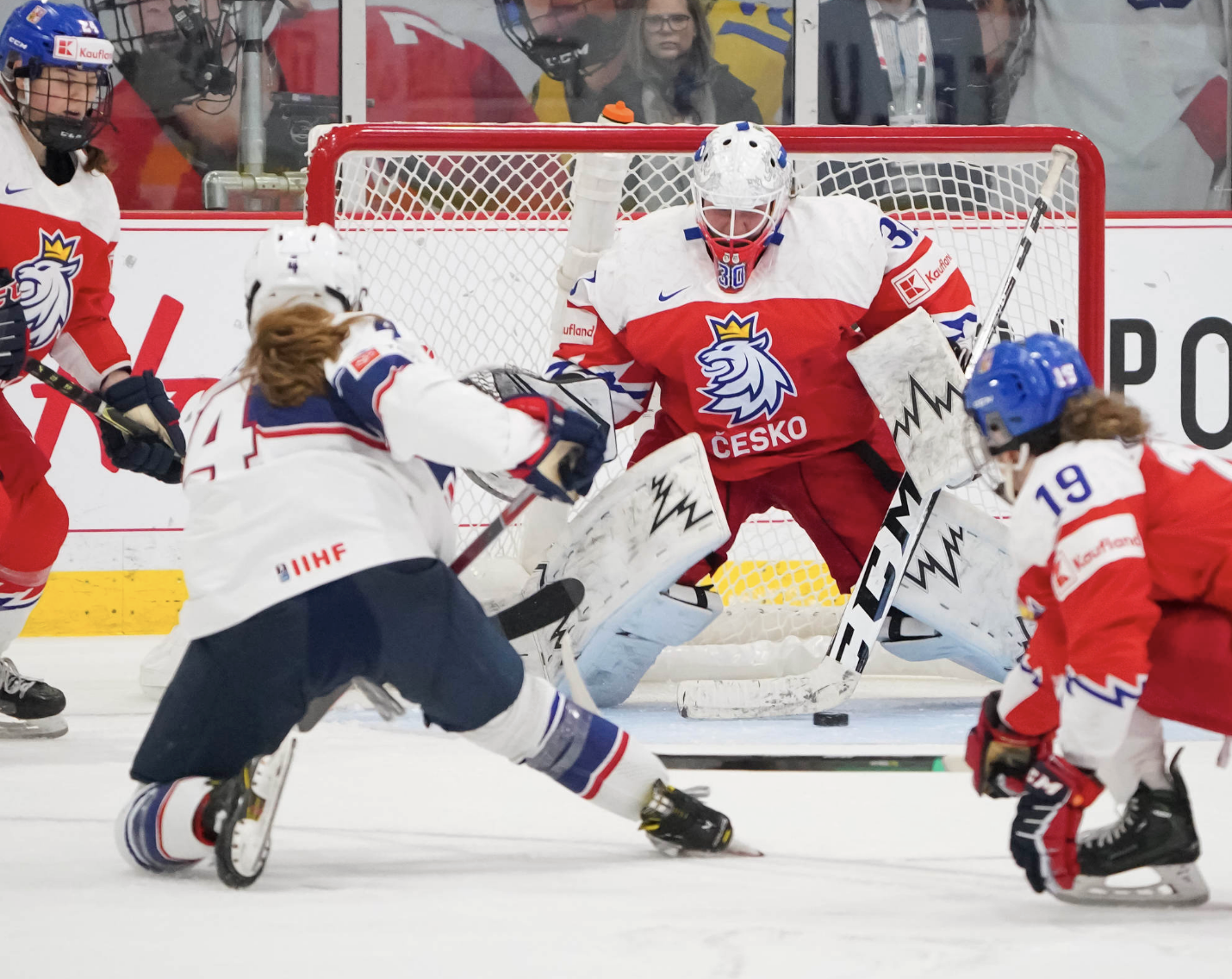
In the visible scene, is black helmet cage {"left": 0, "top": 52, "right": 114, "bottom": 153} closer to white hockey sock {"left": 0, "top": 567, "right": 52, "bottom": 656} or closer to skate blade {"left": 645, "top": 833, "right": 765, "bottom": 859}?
white hockey sock {"left": 0, "top": 567, "right": 52, "bottom": 656}

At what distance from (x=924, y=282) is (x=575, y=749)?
5.27ft

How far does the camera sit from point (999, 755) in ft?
6.37

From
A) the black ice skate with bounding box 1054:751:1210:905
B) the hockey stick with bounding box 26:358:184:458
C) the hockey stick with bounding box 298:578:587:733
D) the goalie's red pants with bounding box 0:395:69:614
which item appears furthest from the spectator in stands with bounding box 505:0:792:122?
the black ice skate with bounding box 1054:751:1210:905

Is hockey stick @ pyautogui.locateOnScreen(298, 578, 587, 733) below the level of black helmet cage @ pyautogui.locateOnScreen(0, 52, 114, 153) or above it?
below

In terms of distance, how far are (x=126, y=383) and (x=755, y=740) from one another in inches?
56.7

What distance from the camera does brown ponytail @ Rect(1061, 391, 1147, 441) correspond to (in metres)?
1.82

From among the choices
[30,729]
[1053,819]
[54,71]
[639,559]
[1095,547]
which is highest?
[54,71]

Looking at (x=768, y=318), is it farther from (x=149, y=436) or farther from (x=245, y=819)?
(x=245, y=819)

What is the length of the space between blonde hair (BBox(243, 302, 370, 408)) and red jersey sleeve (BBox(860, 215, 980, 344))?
5.31 ft

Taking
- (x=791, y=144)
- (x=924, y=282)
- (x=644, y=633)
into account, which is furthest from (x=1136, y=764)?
(x=791, y=144)

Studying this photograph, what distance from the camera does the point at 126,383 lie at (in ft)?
10.9

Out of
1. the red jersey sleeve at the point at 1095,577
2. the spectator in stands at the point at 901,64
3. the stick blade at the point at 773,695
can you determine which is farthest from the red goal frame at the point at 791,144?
the red jersey sleeve at the point at 1095,577

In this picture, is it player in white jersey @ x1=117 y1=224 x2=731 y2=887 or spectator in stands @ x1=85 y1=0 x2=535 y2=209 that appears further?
spectator in stands @ x1=85 y1=0 x2=535 y2=209

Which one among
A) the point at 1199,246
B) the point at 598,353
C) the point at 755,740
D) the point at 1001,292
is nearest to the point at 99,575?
the point at 598,353
